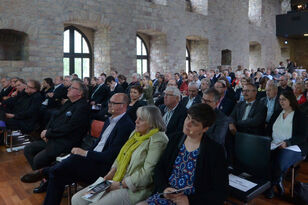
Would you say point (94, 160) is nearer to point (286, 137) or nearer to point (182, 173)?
point (182, 173)

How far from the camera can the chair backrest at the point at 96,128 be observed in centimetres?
331

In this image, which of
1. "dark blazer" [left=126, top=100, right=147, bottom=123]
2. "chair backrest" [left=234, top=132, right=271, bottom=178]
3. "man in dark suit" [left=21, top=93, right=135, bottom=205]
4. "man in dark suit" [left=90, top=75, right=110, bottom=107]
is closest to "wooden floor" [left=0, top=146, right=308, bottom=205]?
"chair backrest" [left=234, top=132, right=271, bottom=178]

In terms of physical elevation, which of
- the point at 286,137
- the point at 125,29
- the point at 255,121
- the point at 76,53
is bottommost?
the point at 286,137

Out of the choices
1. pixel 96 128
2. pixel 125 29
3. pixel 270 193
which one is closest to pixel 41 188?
pixel 96 128

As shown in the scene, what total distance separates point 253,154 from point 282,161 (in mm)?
528

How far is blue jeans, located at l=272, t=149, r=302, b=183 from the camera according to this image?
291cm

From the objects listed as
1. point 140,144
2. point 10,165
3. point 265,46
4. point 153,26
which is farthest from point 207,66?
point 140,144

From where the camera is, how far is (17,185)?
11.6ft

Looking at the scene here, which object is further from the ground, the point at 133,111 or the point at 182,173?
the point at 133,111

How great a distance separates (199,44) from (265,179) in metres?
13.1

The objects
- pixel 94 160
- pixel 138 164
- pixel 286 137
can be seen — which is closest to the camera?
pixel 138 164

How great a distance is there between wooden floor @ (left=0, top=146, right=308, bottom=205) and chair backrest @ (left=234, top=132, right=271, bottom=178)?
→ 11.4 inches

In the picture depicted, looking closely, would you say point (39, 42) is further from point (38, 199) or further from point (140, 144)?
point (140, 144)

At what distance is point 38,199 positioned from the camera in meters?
3.13
